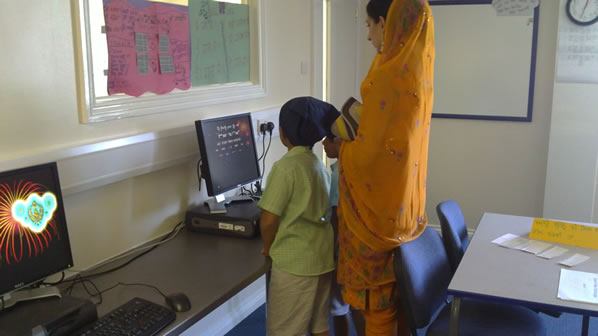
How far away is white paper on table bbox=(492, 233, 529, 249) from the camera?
2.28 metres

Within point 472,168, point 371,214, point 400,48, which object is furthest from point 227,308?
point 472,168

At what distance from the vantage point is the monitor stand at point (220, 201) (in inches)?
94.6

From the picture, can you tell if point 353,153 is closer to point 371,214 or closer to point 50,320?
point 371,214

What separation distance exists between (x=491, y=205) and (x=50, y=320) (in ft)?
11.5

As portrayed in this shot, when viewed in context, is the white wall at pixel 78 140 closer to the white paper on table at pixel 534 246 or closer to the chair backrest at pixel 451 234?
the chair backrest at pixel 451 234

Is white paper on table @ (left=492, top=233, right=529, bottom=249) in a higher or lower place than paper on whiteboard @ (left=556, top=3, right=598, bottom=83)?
lower

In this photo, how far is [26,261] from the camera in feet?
5.12

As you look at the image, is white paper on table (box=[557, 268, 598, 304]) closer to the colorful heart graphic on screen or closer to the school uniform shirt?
the school uniform shirt

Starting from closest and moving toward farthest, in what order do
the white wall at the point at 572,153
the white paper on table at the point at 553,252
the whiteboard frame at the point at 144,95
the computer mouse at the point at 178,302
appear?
the computer mouse at the point at 178,302
the whiteboard frame at the point at 144,95
the white paper on table at the point at 553,252
the white wall at the point at 572,153

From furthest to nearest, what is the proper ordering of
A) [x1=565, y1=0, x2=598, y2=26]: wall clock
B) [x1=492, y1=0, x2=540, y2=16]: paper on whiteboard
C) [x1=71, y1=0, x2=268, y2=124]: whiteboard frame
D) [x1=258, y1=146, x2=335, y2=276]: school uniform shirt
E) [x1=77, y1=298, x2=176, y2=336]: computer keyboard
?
[x1=492, y1=0, x2=540, y2=16]: paper on whiteboard → [x1=565, y1=0, x2=598, y2=26]: wall clock → [x1=258, y1=146, x2=335, y2=276]: school uniform shirt → [x1=71, y1=0, x2=268, y2=124]: whiteboard frame → [x1=77, y1=298, x2=176, y2=336]: computer keyboard

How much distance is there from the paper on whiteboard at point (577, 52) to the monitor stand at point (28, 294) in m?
3.41

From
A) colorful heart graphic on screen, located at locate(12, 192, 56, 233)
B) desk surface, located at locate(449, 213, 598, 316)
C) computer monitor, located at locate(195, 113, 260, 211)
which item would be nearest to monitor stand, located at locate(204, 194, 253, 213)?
computer monitor, located at locate(195, 113, 260, 211)

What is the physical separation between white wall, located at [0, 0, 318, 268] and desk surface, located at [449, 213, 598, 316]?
1236 mm

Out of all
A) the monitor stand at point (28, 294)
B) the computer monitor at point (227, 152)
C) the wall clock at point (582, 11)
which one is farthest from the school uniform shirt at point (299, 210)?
the wall clock at point (582, 11)
